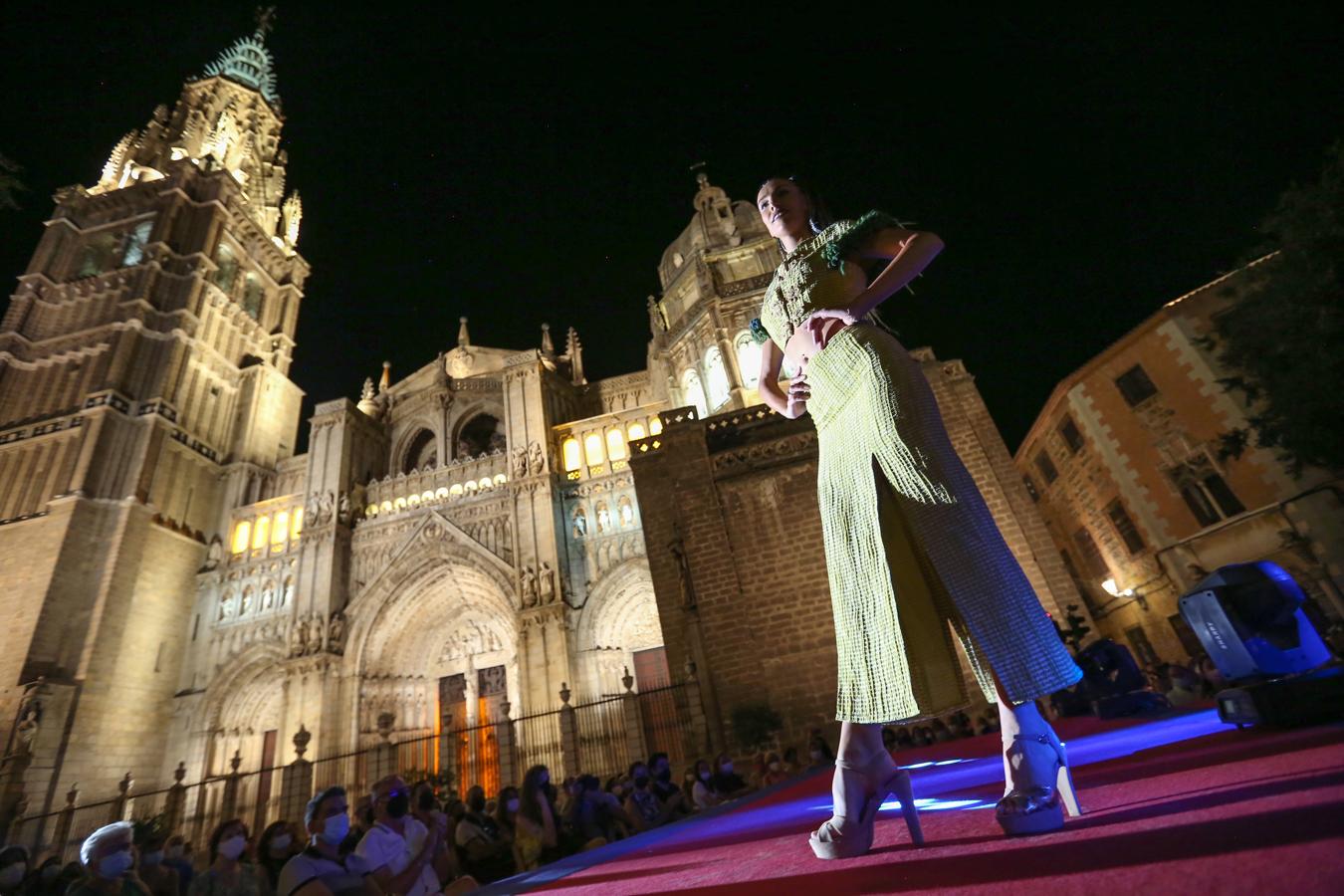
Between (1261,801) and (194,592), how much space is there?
87.5 feet

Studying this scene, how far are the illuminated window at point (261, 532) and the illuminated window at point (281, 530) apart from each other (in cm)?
34

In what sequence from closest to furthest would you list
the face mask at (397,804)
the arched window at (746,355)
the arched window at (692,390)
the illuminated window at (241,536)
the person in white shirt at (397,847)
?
the person in white shirt at (397,847)
the face mask at (397,804)
the arched window at (746,355)
the arched window at (692,390)
the illuminated window at (241,536)

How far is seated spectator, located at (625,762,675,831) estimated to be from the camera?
21.9 feet

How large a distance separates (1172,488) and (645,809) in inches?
658

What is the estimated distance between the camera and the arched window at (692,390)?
19781 mm

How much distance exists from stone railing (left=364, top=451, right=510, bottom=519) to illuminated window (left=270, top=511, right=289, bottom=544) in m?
2.98

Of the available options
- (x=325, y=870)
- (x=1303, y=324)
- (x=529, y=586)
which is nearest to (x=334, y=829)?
(x=325, y=870)

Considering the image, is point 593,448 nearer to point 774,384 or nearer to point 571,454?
point 571,454

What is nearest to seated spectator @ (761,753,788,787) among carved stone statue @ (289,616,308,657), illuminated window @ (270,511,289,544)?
carved stone statue @ (289,616,308,657)

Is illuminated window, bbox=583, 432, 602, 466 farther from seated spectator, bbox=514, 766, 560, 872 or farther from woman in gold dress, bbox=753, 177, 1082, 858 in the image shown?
woman in gold dress, bbox=753, 177, 1082, 858

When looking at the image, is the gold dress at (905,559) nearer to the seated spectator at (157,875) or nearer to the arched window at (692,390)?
the seated spectator at (157,875)

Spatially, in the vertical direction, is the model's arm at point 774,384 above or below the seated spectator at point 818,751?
above

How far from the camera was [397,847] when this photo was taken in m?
3.86

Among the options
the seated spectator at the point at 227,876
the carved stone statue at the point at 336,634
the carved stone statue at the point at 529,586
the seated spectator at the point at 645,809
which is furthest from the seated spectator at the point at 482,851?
the carved stone statue at the point at 336,634
